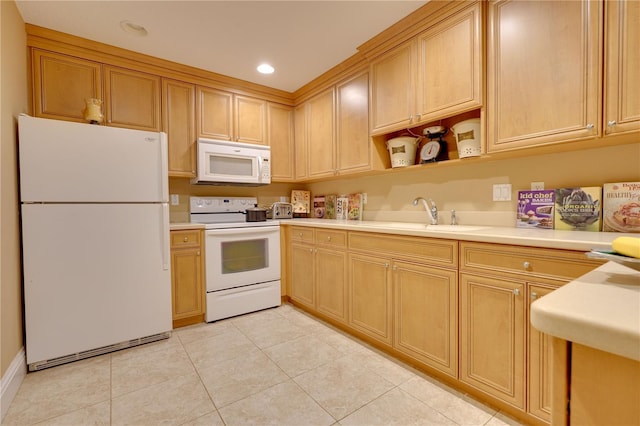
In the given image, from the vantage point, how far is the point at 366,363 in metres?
1.99

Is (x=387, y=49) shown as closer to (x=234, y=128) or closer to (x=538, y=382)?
(x=234, y=128)

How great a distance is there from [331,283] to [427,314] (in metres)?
0.95

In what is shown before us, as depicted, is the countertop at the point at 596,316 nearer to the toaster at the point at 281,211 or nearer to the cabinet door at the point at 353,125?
the cabinet door at the point at 353,125

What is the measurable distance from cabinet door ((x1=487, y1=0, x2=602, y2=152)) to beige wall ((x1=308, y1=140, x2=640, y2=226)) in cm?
31

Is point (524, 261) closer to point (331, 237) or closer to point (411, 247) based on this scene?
point (411, 247)

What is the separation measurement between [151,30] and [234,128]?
1094 mm

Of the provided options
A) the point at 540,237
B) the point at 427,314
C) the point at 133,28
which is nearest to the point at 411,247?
the point at 427,314

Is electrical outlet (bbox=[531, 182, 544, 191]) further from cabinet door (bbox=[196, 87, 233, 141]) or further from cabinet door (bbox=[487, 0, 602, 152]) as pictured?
cabinet door (bbox=[196, 87, 233, 141])

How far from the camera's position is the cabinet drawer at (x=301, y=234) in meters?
2.83

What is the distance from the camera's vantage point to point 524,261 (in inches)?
54.7

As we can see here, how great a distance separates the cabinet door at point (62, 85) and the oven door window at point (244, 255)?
1.60m

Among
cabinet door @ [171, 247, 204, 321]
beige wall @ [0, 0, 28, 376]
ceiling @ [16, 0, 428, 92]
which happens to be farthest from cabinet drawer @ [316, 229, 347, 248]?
beige wall @ [0, 0, 28, 376]

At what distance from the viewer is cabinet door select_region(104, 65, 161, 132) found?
2574 mm

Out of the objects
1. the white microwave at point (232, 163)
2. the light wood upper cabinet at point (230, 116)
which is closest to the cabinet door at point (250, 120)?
the light wood upper cabinet at point (230, 116)
